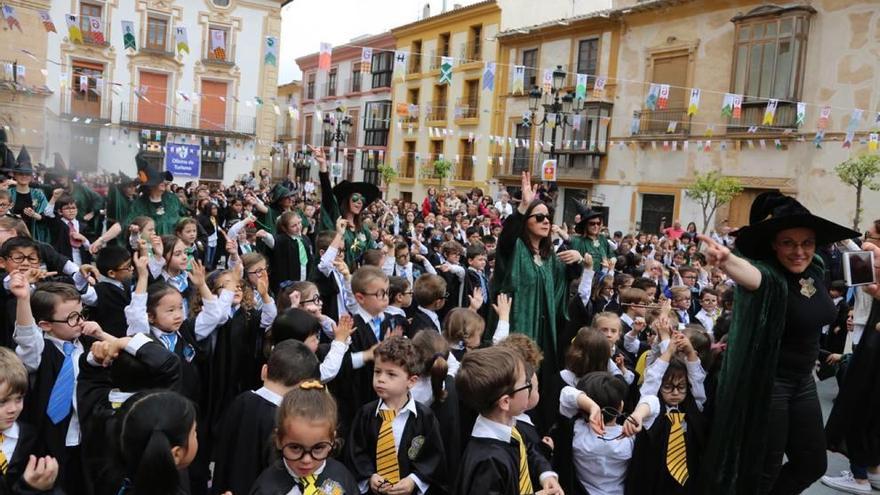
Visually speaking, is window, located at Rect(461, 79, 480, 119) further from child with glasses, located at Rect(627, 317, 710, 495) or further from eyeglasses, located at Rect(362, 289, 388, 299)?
child with glasses, located at Rect(627, 317, 710, 495)

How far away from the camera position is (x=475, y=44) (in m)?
33.2

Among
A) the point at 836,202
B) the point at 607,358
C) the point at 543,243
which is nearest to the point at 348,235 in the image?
the point at 543,243

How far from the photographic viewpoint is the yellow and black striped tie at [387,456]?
3.19 metres

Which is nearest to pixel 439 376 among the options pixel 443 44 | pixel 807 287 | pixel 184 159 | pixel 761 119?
pixel 807 287

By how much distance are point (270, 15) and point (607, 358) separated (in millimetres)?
33951

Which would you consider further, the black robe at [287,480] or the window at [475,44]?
the window at [475,44]

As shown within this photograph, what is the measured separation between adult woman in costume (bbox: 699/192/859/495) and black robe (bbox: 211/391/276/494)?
2.34m

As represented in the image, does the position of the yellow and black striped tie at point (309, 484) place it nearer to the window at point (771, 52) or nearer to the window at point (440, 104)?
the window at point (771, 52)

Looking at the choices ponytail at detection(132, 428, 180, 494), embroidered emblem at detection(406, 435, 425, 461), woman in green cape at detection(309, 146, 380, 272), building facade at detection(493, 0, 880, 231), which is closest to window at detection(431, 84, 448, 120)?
building facade at detection(493, 0, 880, 231)

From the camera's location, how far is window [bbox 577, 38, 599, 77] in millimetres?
27078

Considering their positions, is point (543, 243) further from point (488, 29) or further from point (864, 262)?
point (488, 29)

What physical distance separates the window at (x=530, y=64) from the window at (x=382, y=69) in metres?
11.4

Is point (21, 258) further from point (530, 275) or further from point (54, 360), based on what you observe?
point (530, 275)

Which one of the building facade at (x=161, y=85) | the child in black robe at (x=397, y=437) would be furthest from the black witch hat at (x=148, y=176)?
the building facade at (x=161, y=85)
